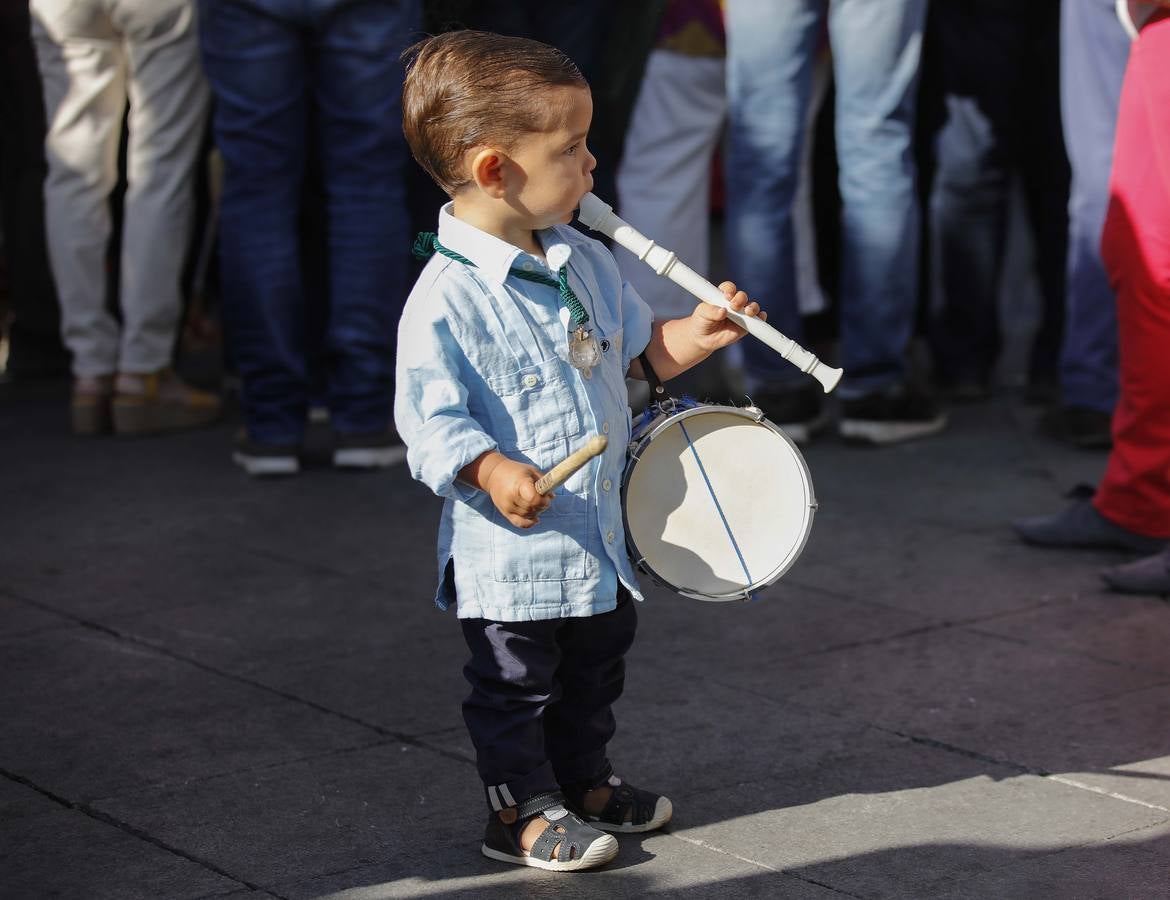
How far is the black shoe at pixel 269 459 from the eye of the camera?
515 cm

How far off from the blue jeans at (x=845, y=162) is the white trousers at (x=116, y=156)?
1.74 meters

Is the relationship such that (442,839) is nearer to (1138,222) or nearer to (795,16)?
(1138,222)

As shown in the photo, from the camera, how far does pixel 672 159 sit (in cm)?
591

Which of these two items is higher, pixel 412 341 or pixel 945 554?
pixel 412 341

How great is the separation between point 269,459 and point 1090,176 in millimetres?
2459

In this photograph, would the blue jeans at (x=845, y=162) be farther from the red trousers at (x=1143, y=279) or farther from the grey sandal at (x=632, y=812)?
the grey sandal at (x=632, y=812)

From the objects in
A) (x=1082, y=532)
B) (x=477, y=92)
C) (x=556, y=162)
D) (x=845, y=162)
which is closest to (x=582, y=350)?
(x=556, y=162)

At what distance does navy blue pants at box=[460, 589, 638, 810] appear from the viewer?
2.67 metres

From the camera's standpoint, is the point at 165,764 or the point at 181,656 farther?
the point at 181,656

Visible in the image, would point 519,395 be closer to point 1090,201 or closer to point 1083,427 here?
point 1090,201

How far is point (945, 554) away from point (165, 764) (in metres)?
2.04

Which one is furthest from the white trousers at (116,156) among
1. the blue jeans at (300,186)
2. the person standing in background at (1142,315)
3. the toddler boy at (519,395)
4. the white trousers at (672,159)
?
the toddler boy at (519,395)

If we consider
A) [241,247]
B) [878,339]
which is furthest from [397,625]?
[878,339]

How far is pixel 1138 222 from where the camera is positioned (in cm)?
399
